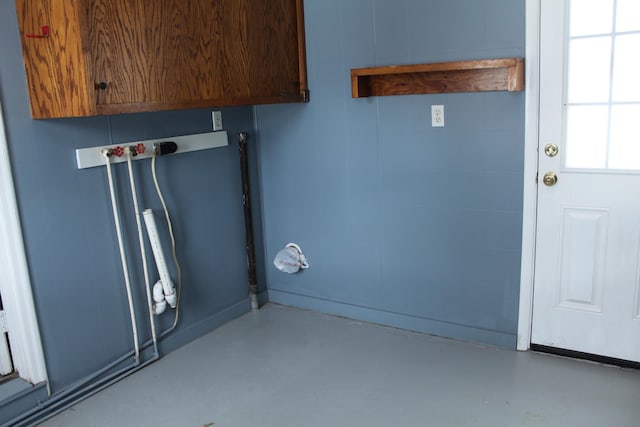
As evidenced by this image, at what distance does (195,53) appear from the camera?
2.70 m

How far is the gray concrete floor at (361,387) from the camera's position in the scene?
244 cm

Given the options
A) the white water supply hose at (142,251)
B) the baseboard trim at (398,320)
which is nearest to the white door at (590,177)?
the baseboard trim at (398,320)

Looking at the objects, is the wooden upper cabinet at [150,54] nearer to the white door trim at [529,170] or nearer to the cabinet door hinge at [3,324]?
the cabinet door hinge at [3,324]

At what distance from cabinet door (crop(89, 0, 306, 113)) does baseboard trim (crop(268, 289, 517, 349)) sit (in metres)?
1.29

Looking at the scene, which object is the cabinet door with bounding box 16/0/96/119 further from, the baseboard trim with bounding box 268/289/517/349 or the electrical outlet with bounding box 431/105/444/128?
the baseboard trim with bounding box 268/289/517/349

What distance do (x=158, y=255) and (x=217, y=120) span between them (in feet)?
2.96

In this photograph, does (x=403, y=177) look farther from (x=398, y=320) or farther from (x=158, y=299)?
(x=158, y=299)

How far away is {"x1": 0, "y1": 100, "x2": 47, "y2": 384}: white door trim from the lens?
236cm

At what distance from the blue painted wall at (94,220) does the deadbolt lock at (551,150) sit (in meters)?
1.79

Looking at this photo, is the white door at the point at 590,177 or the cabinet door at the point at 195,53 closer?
the cabinet door at the point at 195,53

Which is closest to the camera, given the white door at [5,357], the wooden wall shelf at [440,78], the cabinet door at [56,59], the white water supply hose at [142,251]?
the cabinet door at [56,59]

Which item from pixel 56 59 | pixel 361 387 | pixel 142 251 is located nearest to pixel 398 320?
pixel 361 387

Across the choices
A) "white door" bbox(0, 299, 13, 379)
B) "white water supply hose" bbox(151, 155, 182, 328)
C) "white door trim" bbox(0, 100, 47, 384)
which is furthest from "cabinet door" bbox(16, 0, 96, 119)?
"white door" bbox(0, 299, 13, 379)

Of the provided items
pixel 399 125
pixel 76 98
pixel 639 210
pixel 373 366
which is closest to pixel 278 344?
pixel 373 366
